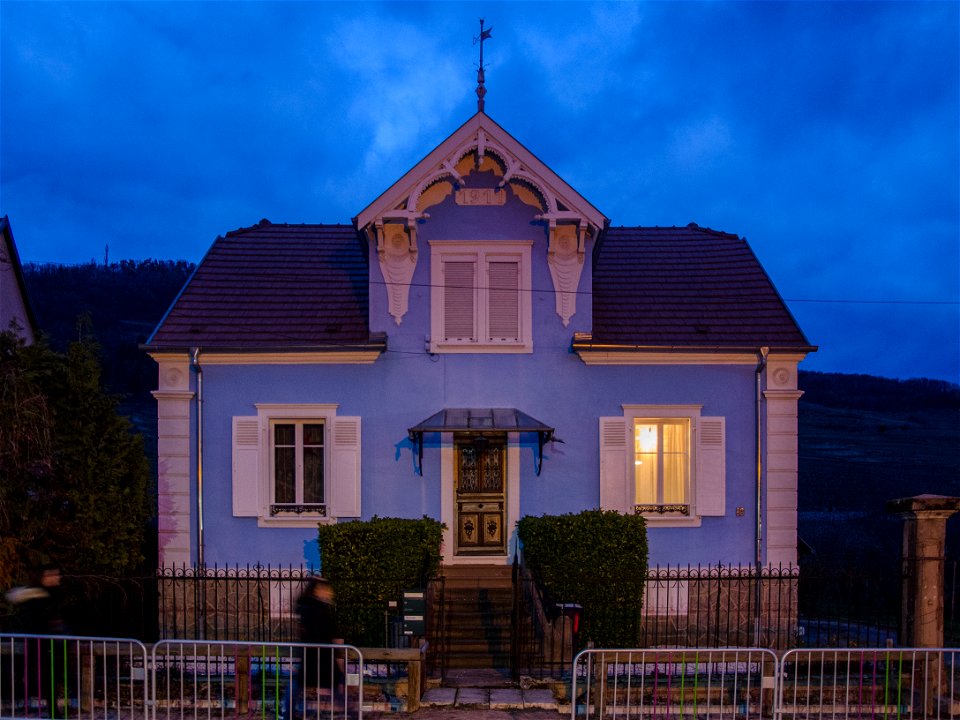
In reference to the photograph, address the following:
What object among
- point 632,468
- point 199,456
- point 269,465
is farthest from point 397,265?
point 632,468

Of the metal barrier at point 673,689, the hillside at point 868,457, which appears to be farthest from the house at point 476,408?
the hillside at point 868,457

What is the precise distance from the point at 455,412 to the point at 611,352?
286 cm

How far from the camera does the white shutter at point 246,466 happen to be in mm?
13102

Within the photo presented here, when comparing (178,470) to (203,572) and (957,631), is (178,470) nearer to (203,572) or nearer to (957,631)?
(203,572)

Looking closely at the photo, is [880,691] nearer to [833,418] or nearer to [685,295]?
[685,295]

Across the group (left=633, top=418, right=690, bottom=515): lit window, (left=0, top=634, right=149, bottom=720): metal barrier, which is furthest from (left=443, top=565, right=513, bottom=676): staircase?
(left=0, top=634, right=149, bottom=720): metal barrier

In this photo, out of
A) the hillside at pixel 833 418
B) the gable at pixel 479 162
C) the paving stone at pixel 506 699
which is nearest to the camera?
the paving stone at pixel 506 699

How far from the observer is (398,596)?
36.1 ft

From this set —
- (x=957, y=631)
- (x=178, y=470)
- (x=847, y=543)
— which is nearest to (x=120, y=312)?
(x=178, y=470)

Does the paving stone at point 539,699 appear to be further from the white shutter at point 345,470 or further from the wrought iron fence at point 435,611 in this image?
the white shutter at point 345,470

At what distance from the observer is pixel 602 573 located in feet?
36.5

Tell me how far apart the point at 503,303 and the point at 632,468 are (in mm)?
3600

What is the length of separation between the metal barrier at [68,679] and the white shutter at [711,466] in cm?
890

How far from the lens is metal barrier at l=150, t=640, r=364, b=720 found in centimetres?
815
